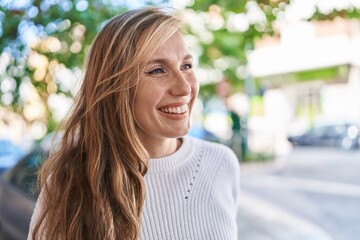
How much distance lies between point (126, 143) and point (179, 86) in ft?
0.72

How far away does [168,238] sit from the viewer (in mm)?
1516

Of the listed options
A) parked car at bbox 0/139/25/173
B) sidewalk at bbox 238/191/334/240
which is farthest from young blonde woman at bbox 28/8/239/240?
parked car at bbox 0/139/25/173

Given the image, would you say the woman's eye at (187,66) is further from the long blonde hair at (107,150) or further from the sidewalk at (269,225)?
the sidewalk at (269,225)

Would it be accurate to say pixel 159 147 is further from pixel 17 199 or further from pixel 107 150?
pixel 17 199

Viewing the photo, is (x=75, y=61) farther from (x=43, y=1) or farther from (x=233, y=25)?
(x=233, y=25)

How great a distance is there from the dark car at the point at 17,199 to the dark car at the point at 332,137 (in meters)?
13.2

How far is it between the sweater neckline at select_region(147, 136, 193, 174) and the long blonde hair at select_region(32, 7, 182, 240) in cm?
7

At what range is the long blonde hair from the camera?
1.40 meters

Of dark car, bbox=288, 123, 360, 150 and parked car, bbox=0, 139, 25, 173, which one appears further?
dark car, bbox=288, 123, 360, 150

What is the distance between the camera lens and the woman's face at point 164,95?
148cm

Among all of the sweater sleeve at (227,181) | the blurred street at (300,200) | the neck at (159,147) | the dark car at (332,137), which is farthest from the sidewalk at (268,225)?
the dark car at (332,137)

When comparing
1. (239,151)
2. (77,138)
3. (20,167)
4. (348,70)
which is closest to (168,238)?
(77,138)

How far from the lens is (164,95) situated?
1.48 metres

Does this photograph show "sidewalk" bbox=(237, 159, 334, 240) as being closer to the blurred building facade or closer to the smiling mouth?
the smiling mouth
